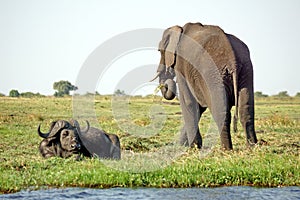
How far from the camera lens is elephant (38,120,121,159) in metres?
12.4

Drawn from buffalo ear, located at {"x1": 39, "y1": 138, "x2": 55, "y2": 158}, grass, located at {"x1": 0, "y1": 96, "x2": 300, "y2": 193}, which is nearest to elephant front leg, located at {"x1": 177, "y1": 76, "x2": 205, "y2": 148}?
grass, located at {"x1": 0, "y1": 96, "x2": 300, "y2": 193}

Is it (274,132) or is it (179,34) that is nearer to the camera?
(179,34)

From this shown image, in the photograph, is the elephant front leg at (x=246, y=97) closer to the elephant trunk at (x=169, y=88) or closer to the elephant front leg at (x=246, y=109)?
the elephant front leg at (x=246, y=109)

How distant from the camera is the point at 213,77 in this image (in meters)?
12.9

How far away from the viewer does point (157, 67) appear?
50.8ft

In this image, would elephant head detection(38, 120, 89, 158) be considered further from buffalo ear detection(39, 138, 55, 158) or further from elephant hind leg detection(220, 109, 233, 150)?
elephant hind leg detection(220, 109, 233, 150)

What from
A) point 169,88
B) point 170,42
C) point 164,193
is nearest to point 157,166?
point 164,193

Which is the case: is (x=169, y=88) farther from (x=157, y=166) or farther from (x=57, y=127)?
(x=157, y=166)

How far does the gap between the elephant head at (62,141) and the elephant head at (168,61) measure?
3207mm

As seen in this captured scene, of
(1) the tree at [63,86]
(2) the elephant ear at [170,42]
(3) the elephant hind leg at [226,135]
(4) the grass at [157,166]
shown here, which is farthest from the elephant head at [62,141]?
(1) the tree at [63,86]

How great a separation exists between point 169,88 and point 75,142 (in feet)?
12.3

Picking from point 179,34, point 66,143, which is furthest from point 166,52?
point 66,143

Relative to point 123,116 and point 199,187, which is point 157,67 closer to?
point 199,187

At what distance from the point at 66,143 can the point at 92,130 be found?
978 millimetres
